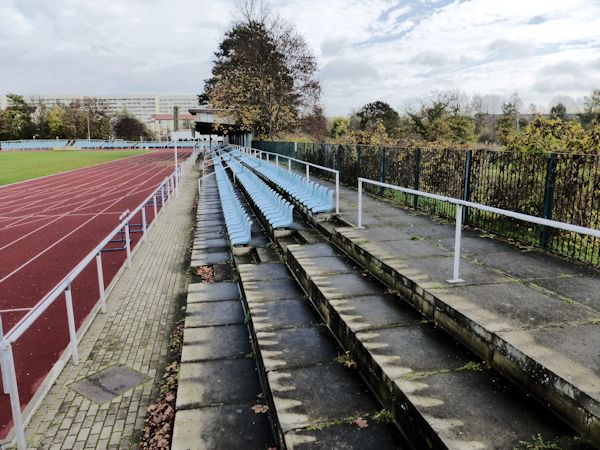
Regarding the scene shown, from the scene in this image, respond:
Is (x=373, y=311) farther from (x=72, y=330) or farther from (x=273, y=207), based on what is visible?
(x=273, y=207)

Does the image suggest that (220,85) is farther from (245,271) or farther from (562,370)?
(562,370)

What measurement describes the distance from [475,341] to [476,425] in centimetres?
91

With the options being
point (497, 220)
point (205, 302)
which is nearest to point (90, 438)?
point (205, 302)

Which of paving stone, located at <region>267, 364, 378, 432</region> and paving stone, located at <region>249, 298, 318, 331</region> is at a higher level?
paving stone, located at <region>249, 298, 318, 331</region>

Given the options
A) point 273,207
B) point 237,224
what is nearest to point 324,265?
point 237,224

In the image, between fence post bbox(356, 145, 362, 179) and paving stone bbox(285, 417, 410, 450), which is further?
fence post bbox(356, 145, 362, 179)

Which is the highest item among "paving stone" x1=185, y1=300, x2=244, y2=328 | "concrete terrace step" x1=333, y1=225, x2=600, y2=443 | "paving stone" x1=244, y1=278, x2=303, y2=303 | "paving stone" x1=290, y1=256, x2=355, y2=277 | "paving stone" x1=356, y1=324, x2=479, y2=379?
"concrete terrace step" x1=333, y1=225, x2=600, y2=443

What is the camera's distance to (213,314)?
225 inches

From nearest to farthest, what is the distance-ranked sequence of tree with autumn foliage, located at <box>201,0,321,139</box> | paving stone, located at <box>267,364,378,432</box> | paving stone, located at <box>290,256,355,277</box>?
paving stone, located at <box>267,364,378,432</box> < paving stone, located at <box>290,256,355,277</box> < tree with autumn foliage, located at <box>201,0,321,139</box>

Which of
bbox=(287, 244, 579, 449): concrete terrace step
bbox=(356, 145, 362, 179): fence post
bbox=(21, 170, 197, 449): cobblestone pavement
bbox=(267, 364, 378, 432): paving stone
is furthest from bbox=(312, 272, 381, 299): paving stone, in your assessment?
bbox=(356, 145, 362, 179): fence post

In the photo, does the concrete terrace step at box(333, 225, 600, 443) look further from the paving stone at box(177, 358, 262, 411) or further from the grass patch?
the paving stone at box(177, 358, 262, 411)

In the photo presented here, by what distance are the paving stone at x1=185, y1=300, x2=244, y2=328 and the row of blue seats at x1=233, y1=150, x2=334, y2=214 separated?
10.1 feet

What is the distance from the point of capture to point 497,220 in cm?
695

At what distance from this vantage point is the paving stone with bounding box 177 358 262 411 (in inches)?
151
